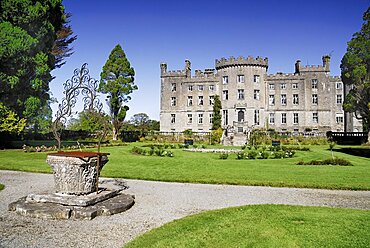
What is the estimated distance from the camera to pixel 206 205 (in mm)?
6945

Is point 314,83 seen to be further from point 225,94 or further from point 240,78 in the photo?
point 225,94

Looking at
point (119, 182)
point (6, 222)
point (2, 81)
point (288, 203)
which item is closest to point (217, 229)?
point (288, 203)

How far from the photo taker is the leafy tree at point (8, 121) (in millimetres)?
19828

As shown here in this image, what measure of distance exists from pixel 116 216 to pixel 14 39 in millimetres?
17938

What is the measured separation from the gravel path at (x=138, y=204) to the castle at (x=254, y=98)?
102 feet

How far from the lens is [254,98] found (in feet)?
138

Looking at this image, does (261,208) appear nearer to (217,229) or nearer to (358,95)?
(217,229)

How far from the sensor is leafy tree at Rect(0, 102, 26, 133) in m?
19.8

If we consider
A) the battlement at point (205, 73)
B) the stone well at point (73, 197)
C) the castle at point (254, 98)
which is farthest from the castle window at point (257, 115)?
the stone well at point (73, 197)

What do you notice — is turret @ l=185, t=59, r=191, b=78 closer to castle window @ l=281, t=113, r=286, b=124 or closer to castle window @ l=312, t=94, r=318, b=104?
castle window @ l=281, t=113, r=286, b=124

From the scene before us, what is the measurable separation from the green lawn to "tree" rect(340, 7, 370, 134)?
25.4 m

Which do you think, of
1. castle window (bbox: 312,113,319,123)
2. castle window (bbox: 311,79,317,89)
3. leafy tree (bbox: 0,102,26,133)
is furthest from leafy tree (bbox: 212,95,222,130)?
leafy tree (bbox: 0,102,26,133)

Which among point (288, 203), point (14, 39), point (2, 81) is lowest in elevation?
point (288, 203)

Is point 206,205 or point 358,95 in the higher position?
point 358,95
